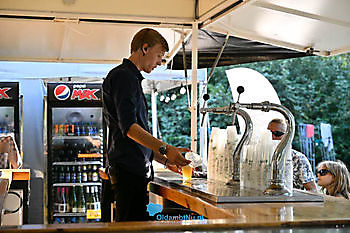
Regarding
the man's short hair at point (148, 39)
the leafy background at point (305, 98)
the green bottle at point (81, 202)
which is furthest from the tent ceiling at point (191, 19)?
the leafy background at point (305, 98)

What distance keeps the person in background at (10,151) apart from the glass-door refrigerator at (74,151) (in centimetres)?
62

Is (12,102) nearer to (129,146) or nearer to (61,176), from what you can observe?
(61,176)

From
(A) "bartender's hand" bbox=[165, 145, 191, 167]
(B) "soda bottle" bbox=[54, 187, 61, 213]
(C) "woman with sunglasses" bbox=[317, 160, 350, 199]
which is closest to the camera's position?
(A) "bartender's hand" bbox=[165, 145, 191, 167]

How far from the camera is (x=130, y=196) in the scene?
2.91 m

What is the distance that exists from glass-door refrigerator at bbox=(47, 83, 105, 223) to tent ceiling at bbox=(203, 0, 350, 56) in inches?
133

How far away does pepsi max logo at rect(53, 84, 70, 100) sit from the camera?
7.79m

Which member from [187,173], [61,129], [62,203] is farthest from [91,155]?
[187,173]

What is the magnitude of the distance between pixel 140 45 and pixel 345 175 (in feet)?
9.67

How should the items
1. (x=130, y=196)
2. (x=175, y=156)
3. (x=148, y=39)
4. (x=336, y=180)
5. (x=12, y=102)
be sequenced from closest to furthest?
(x=175, y=156) < (x=130, y=196) < (x=148, y=39) < (x=336, y=180) < (x=12, y=102)

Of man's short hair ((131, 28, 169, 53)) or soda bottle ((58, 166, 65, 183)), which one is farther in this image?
soda bottle ((58, 166, 65, 183))

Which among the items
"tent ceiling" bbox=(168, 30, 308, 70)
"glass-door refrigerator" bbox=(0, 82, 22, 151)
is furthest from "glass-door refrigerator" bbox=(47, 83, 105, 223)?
"tent ceiling" bbox=(168, 30, 308, 70)

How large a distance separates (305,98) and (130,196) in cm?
1638

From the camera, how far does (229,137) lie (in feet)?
9.84

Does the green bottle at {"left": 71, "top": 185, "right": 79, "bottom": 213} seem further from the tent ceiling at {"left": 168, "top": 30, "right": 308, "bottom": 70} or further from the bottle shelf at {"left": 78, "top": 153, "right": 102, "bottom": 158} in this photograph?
the tent ceiling at {"left": 168, "top": 30, "right": 308, "bottom": 70}
